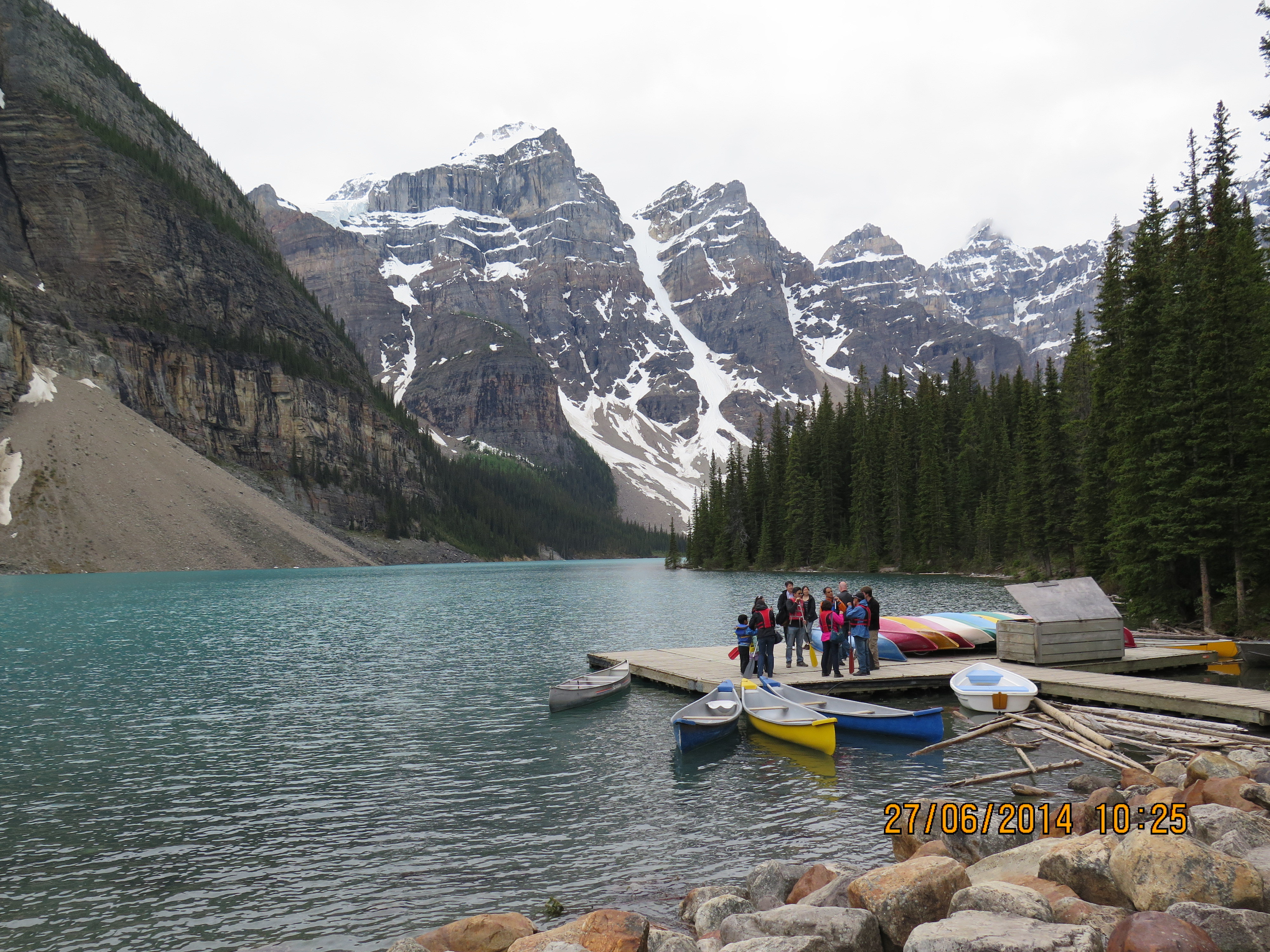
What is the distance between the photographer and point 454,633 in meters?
48.3

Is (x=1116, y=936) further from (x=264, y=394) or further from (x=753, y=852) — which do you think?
(x=264, y=394)

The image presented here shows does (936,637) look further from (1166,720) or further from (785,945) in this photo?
(785,945)

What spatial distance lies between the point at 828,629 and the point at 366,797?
Answer: 51.0ft

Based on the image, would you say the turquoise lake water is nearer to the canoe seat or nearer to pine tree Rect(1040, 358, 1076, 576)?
the canoe seat

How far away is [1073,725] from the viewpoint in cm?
1944

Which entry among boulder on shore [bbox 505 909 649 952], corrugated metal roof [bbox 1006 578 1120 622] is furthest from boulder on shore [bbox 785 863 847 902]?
corrugated metal roof [bbox 1006 578 1120 622]

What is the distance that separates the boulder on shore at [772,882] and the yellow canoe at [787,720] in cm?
824

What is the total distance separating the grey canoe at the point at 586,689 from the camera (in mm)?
25594

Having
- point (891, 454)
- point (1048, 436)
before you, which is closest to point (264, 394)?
point (891, 454)

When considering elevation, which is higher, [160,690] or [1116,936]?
[1116,936]

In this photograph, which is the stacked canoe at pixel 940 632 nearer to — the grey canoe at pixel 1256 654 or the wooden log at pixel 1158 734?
the grey canoe at pixel 1256 654

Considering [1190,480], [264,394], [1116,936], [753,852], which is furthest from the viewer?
[264,394]

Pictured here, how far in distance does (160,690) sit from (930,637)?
3004 cm
